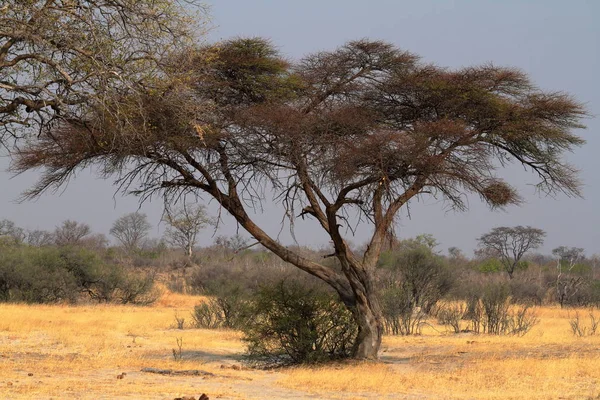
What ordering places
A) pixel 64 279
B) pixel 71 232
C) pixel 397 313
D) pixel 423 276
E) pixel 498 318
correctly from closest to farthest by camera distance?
pixel 498 318 < pixel 397 313 < pixel 423 276 < pixel 64 279 < pixel 71 232

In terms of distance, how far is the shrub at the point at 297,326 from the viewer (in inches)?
546

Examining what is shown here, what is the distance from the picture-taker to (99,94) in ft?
34.1

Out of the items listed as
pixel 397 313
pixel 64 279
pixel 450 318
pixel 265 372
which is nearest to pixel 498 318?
pixel 450 318

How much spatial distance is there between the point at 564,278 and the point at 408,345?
24.8 meters

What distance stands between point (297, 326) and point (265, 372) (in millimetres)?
1061

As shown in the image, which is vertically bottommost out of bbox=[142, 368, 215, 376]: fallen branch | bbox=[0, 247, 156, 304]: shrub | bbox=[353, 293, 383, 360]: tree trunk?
bbox=[142, 368, 215, 376]: fallen branch

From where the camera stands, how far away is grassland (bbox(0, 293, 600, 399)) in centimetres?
1028

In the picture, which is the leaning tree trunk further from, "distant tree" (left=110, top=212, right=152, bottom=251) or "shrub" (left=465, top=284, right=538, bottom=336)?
"distant tree" (left=110, top=212, right=152, bottom=251)

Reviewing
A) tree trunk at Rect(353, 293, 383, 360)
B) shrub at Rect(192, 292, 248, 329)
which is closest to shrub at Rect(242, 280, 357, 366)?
tree trunk at Rect(353, 293, 383, 360)

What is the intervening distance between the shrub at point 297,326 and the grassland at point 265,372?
2.15ft

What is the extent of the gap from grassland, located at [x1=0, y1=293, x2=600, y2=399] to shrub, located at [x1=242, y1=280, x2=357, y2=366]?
65 centimetres

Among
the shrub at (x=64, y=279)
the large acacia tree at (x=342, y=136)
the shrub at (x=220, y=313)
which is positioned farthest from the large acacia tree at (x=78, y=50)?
the shrub at (x=64, y=279)

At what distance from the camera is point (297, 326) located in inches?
547

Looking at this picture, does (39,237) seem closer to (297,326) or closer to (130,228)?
(130,228)
